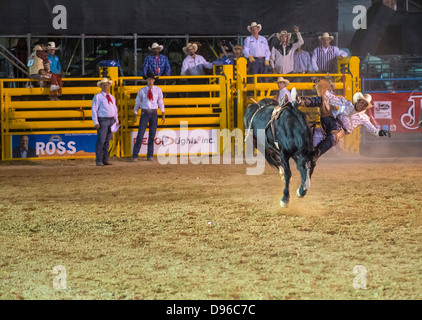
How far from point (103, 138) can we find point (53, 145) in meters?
1.80

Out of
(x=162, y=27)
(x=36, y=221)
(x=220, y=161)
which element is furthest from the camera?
(x=162, y=27)

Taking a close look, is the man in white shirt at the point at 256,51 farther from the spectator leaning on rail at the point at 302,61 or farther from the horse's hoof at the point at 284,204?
the horse's hoof at the point at 284,204

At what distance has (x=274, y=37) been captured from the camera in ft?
53.2

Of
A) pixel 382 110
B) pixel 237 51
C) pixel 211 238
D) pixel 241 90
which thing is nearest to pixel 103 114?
pixel 241 90

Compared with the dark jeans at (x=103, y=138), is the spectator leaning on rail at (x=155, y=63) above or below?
above

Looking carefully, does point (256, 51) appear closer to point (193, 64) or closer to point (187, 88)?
point (193, 64)

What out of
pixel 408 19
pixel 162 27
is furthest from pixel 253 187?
pixel 408 19

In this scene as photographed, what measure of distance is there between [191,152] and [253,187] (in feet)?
15.8

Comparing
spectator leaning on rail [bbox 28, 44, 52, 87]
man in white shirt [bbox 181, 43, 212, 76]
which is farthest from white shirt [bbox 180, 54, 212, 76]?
spectator leaning on rail [bbox 28, 44, 52, 87]

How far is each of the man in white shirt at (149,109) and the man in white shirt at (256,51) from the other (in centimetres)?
234

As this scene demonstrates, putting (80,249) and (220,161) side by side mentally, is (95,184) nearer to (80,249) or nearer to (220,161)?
(220,161)

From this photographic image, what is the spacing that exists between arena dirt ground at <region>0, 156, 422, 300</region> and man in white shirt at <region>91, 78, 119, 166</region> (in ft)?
6.92

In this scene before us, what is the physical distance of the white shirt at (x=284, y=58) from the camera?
583 inches

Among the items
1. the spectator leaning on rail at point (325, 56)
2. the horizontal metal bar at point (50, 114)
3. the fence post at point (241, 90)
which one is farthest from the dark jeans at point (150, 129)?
the spectator leaning on rail at point (325, 56)
